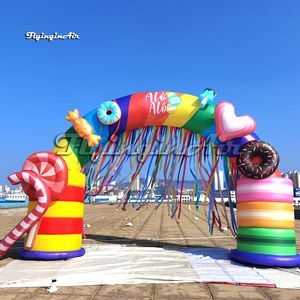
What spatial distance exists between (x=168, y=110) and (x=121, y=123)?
37.3 inches

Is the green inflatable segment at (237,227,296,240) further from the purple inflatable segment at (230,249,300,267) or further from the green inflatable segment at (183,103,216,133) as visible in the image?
the green inflatable segment at (183,103,216,133)

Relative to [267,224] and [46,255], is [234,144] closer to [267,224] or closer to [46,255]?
[267,224]

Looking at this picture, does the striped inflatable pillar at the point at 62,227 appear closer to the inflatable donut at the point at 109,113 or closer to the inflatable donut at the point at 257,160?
the inflatable donut at the point at 109,113

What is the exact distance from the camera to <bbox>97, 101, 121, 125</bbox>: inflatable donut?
6492 mm

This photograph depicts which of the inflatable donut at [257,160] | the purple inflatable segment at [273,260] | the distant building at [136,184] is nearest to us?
the purple inflatable segment at [273,260]

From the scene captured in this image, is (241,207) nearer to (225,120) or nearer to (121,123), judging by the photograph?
(225,120)

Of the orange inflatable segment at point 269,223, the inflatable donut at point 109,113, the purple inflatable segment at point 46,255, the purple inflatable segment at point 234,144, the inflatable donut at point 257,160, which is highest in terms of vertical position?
the inflatable donut at point 109,113

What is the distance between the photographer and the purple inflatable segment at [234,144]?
20.1 ft

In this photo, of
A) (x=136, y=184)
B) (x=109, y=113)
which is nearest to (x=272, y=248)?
(x=136, y=184)

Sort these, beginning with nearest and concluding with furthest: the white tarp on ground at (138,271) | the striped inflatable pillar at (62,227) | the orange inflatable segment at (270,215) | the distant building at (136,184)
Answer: the white tarp on ground at (138,271)
the orange inflatable segment at (270,215)
the striped inflatable pillar at (62,227)
the distant building at (136,184)

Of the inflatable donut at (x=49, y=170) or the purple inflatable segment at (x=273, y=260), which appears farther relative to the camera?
the inflatable donut at (x=49, y=170)

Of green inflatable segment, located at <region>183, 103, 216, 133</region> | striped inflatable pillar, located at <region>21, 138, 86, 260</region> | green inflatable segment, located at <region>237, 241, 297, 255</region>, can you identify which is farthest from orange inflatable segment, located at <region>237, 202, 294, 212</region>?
striped inflatable pillar, located at <region>21, 138, 86, 260</region>

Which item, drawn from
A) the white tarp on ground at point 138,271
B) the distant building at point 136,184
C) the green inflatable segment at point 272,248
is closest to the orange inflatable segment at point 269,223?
the green inflatable segment at point 272,248

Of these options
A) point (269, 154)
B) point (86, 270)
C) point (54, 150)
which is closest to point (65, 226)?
point (86, 270)
